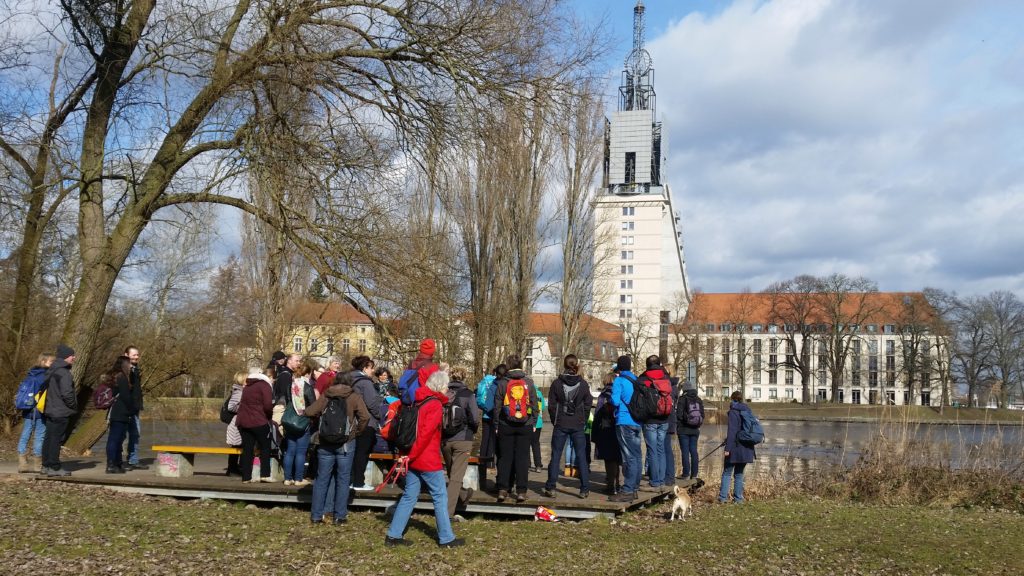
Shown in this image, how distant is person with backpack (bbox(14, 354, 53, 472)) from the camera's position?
10586 mm

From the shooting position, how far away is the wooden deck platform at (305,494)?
9445 millimetres

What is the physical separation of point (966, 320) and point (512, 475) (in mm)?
70324

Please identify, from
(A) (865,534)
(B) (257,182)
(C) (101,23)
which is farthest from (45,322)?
(A) (865,534)

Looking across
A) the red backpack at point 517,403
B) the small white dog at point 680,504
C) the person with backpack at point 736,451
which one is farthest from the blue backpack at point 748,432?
the red backpack at point 517,403

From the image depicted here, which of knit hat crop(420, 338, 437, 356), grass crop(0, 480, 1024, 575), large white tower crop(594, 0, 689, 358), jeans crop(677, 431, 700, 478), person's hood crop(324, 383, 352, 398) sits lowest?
grass crop(0, 480, 1024, 575)

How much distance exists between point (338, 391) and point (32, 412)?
5.17 meters

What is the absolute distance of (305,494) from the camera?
381 inches

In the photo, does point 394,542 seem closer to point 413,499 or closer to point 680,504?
point 413,499

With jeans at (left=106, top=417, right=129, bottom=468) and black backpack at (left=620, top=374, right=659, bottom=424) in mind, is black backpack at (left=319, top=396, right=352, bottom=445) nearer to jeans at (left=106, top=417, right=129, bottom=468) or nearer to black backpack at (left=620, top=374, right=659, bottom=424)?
black backpack at (left=620, top=374, right=659, bottom=424)

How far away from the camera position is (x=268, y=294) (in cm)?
2166

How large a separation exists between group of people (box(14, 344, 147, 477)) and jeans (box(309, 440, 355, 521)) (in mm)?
4020

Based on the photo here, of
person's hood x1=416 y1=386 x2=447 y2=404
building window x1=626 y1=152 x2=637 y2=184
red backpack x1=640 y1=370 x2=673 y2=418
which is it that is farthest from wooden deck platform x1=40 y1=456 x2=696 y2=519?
building window x1=626 y1=152 x2=637 y2=184

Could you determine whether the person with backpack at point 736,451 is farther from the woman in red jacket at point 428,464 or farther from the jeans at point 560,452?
the woman in red jacket at point 428,464

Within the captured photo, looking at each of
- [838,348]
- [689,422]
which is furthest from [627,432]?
[838,348]
